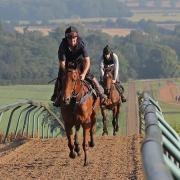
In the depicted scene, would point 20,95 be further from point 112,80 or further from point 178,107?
point 112,80

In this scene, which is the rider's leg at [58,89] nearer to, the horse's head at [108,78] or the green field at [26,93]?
the horse's head at [108,78]

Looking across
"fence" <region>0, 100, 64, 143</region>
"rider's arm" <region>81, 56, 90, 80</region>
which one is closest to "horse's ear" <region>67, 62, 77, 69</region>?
"rider's arm" <region>81, 56, 90, 80</region>

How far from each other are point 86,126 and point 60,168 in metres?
1.04

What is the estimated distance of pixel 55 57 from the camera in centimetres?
12988

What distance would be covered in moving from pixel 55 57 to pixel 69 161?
117698mm

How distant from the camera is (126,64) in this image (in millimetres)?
118188

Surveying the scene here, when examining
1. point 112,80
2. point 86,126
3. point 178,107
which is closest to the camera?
point 86,126

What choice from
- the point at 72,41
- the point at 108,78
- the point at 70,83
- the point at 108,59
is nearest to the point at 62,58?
the point at 72,41

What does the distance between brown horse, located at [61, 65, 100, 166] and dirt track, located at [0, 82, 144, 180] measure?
47cm

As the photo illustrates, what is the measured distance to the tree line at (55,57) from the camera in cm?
11294

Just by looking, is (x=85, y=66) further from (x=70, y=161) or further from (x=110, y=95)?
(x=110, y=95)

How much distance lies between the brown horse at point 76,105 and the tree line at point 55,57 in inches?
3301

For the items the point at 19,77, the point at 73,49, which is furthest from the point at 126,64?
the point at 73,49

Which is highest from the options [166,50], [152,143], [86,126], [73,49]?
[166,50]
